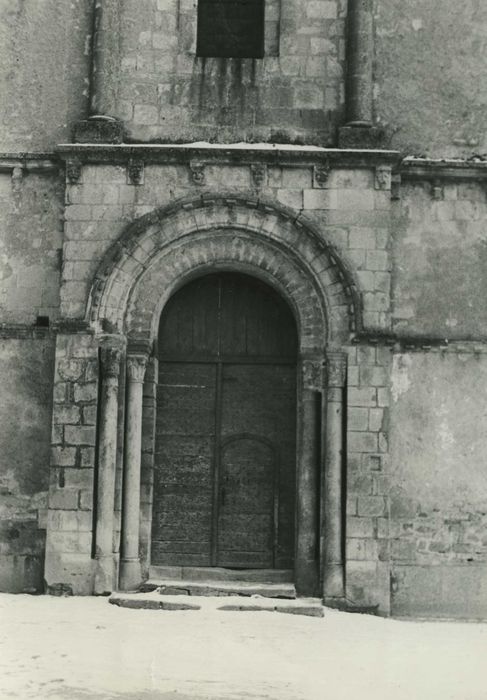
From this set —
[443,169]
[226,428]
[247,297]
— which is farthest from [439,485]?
[443,169]

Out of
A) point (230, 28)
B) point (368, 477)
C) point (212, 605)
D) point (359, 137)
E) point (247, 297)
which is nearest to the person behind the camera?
point (212, 605)

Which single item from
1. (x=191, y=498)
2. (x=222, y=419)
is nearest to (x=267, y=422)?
(x=222, y=419)

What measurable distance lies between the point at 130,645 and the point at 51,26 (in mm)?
6671

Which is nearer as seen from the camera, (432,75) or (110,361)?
(110,361)

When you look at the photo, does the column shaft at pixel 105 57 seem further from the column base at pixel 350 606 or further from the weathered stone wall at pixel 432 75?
the column base at pixel 350 606

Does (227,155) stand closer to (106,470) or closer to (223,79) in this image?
(223,79)

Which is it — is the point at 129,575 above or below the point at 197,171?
below

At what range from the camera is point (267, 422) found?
34.8ft

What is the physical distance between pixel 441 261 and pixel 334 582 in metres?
3.51

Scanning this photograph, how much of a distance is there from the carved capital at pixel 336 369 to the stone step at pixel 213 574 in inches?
79.9

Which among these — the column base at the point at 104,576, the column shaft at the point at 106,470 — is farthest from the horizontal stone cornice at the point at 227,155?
the column base at the point at 104,576

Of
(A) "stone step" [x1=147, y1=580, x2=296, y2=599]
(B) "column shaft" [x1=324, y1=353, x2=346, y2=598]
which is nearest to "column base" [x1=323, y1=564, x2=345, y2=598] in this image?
(B) "column shaft" [x1=324, y1=353, x2=346, y2=598]

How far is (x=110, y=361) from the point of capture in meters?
10.0

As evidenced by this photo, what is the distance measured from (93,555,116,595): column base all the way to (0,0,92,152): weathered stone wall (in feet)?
14.4
